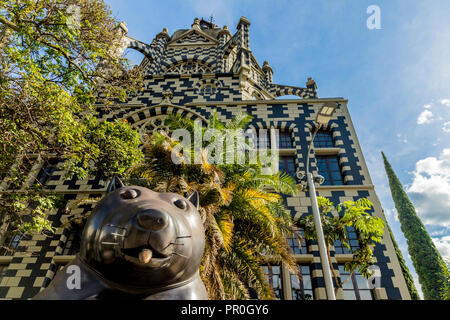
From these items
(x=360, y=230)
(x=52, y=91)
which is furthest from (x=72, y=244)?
(x=360, y=230)

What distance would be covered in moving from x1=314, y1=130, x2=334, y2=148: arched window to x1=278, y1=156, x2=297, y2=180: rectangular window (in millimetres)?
1549

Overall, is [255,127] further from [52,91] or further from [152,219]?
[152,219]

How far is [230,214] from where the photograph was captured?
768cm

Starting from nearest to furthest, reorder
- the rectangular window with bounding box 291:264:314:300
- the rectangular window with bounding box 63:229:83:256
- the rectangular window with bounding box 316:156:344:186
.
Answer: the rectangular window with bounding box 291:264:314:300, the rectangular window with bounding box 63:229:83:256, the rectangular window with bounding box 316:156:344:186

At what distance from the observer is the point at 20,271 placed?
9859 mm

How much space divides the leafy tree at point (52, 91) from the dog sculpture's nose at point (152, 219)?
6.25 metres

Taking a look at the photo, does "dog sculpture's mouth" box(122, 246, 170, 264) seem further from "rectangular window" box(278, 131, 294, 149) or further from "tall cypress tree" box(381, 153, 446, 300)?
"tall cypress tree" box(381, 153, 446, 300)

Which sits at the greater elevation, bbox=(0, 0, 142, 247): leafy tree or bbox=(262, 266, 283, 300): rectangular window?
bbox=(0, 0, 142, 247): leafy tree

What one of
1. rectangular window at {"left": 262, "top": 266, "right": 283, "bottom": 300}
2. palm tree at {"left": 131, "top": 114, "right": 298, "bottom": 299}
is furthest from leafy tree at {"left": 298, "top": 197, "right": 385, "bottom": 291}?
rectangular window at {"left": 262, "top": 266, "right": 283, "bottom": 300}

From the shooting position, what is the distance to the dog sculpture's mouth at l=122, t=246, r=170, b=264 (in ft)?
7.29

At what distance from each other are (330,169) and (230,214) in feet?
22.9

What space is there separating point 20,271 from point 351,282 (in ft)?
40.5
